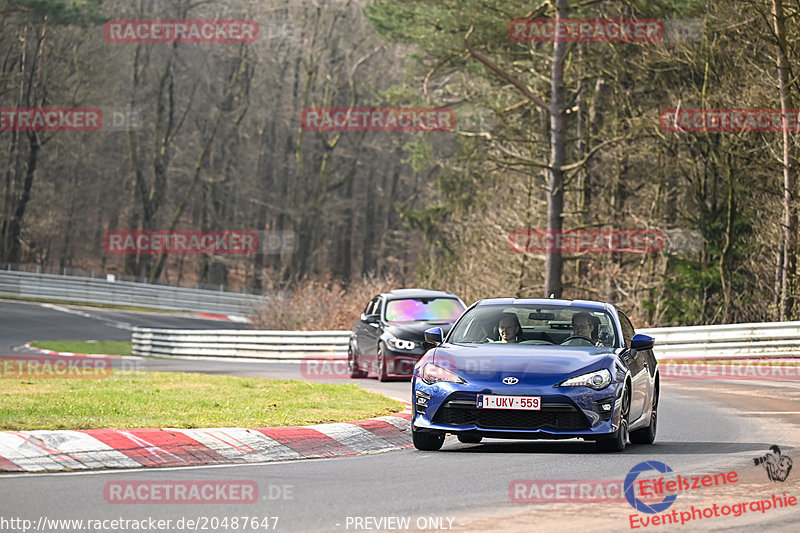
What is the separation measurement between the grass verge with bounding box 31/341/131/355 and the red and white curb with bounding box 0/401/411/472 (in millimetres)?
26949

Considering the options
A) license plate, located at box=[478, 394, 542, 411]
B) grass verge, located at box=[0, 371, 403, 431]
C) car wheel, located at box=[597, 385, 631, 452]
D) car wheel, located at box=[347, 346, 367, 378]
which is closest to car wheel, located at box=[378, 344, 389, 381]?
car wheel, located at box=[347, 346, 367, 378]

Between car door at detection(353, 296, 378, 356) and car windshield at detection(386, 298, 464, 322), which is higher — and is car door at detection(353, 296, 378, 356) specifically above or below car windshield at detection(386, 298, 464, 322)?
below

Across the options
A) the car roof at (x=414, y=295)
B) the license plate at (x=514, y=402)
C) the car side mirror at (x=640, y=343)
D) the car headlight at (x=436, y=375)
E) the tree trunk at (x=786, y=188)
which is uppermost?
the tree trunk at (x=786, y=188)

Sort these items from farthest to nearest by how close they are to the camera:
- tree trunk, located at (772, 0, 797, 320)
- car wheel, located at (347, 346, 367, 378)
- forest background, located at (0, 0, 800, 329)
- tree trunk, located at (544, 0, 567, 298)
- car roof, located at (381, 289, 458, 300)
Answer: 1. forest background, located at (0, 0, 800, 329)
2. tree trunk, located at (544, 0, 567, 298)
3. tree trunk, located at (772, 0, 797, 320)
4. car wheel, located at (347, 346, 367, 378)
5. car roof, located at (381, 289, 458, 300)

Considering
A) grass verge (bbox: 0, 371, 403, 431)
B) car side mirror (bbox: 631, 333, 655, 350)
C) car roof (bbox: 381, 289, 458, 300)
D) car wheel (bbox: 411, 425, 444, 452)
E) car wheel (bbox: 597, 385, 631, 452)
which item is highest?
car roof (bbox: 381, 289, 458, 300)

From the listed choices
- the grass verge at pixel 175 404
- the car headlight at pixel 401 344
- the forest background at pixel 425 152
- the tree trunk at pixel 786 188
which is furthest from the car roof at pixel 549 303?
the forest background at pixel 425 152

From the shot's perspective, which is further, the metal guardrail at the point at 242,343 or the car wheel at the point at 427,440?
the metal guardrail at the point at 242,343

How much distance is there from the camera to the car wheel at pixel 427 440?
11586mm

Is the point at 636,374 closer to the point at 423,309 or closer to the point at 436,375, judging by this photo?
the point at 436,375

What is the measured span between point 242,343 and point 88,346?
24.3ft

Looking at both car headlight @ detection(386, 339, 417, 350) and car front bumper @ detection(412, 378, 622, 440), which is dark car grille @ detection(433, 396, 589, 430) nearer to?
car front bumper @ detection(412, 378, 622, 440)

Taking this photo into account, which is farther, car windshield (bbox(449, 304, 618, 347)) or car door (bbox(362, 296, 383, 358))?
car door (bbox(362, 296, 383, 358))

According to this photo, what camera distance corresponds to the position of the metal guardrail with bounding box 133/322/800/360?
1058 inches

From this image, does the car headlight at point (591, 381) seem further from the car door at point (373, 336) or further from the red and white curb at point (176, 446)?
the car door at point (373, 336)
